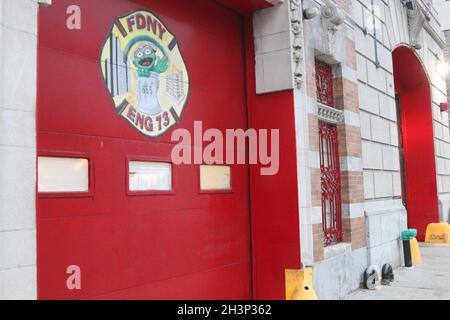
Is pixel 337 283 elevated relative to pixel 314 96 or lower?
lower

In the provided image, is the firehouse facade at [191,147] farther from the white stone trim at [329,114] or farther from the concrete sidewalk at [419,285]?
the concrete sidewalk at [419,285]

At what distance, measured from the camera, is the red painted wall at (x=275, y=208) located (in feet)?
20.9

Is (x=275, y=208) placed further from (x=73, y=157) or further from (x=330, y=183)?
(x=73, y=157)

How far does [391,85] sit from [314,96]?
13.7 feet

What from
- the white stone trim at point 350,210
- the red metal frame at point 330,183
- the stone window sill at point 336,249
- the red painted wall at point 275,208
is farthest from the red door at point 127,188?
the white stone trim at point 350,210

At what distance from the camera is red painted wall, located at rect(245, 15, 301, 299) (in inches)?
251

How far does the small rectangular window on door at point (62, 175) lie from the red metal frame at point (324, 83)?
4.42m

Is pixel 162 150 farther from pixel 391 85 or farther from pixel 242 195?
pixel 391 85

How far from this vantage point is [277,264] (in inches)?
253

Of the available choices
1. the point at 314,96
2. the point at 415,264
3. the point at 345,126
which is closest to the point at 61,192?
the point at 314,96

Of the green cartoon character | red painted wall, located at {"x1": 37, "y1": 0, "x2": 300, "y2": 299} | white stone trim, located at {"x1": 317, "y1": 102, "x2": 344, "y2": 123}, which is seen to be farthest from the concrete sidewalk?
the green cartoon character

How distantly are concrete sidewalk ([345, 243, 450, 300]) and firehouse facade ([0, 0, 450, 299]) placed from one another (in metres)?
0.44

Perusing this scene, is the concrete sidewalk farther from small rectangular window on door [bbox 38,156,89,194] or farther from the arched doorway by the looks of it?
small rectangular window on door [bbox 38,156,89,194]

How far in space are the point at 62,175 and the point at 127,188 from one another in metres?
0.80
